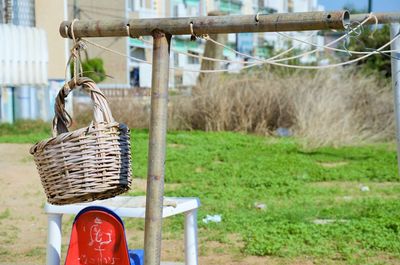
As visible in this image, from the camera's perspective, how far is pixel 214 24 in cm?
383

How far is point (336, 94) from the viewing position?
16.7 m

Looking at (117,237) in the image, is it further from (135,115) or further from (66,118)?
(135,115)

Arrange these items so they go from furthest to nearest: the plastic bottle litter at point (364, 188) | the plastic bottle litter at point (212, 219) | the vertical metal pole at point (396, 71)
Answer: the plastic bottle litter at point (364, 188) → the plastic bottle litter at point (212, 219) → the vertical metal pole at point (396, 71)

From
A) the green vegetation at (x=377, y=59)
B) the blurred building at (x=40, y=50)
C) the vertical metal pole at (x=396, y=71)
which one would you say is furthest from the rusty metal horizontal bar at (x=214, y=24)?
the green vegetation at (x=377, y=59)

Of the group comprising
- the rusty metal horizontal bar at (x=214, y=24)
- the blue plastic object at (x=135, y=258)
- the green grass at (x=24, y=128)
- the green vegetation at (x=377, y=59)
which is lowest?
the green grass at (x=24, y=128)

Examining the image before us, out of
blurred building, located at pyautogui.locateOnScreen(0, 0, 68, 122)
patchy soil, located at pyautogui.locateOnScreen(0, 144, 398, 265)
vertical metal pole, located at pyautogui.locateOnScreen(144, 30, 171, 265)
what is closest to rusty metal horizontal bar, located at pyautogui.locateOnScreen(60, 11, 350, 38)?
vertical metal pole, located at pyautogui.locateOnScreen(144, 30, 171, 265)

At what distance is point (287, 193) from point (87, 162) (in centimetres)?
642

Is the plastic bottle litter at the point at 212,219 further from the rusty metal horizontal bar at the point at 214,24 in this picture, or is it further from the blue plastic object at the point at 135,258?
the rusty metal horizontal bar at the point at 214,24

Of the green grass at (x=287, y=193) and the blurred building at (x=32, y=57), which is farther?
the blurred building at (x=32, y=57)

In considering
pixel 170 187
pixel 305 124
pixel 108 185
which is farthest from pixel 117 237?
pixel 305 124

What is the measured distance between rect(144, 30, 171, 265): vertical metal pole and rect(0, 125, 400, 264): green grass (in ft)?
9.74

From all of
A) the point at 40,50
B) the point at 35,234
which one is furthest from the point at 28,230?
the point at 40,50

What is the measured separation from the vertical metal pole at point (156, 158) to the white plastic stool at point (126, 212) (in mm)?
890

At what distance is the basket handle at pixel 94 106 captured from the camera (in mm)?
3998
